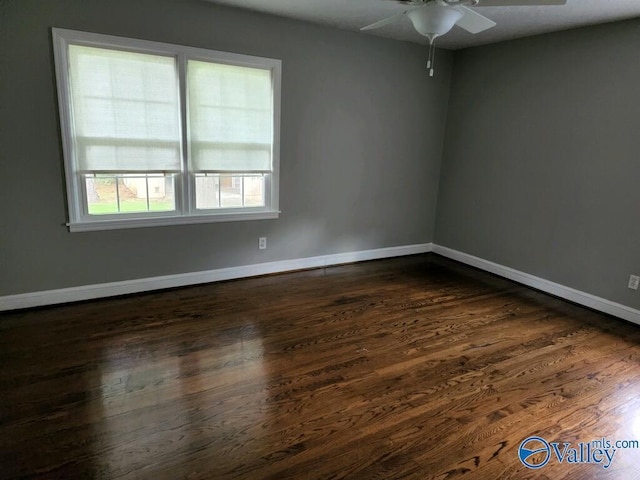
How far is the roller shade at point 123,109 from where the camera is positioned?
10.2 feet

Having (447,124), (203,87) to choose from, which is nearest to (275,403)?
(203,87)

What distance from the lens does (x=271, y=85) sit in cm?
384

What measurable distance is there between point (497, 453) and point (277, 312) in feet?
6.39

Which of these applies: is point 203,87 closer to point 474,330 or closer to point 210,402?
point 210,402

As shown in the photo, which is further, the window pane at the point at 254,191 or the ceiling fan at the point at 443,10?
the window pane at the point at 254,191

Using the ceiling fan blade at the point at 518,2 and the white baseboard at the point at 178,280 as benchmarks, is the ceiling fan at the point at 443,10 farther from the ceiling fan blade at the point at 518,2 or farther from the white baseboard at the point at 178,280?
the white baseboard at the point at 178,280

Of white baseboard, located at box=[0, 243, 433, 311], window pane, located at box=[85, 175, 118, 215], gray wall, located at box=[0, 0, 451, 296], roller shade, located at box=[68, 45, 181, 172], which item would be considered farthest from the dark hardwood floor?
roller shade, located at box=[68, 45, 181, 172]

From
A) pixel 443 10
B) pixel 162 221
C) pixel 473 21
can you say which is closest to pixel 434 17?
pixel 443 10

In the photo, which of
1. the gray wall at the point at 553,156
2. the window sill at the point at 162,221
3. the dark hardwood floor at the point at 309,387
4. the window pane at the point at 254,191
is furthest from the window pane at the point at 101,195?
the gray wall at the point at 553,156

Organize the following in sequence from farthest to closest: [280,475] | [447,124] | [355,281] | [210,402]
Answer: [447,124] < [355,281] < [210,402] < [280,475]

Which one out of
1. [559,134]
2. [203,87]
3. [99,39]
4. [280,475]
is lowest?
[280,475]

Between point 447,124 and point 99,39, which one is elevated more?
point 99,39

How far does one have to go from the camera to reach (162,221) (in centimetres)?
359

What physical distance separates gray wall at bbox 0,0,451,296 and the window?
0.10 metres
